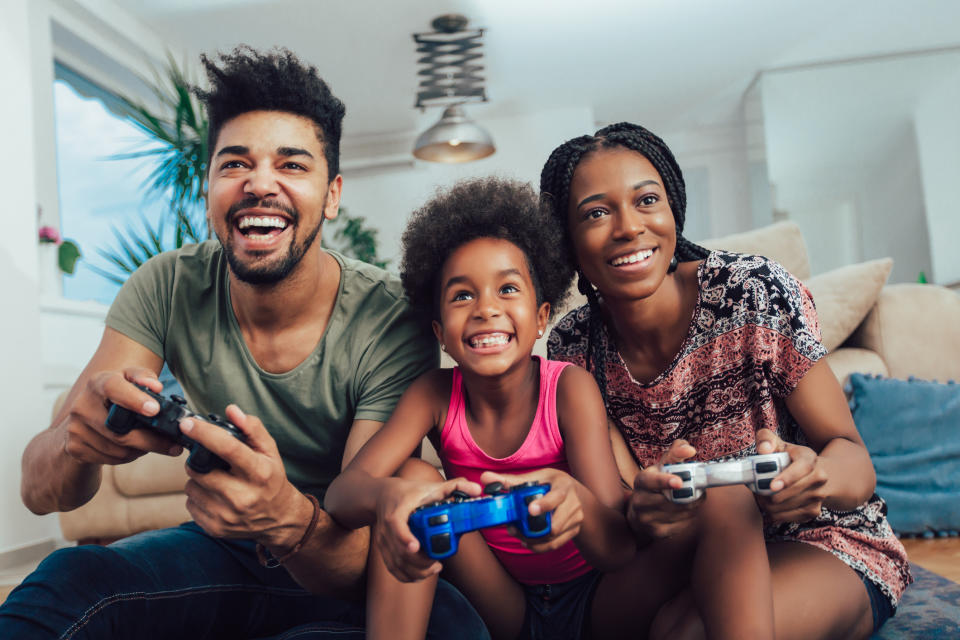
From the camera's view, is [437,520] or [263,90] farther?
[263,90]

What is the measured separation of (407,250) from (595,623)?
2.48ft

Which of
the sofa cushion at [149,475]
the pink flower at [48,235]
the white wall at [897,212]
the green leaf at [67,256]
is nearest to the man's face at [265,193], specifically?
the sofa cushion at [149,475]

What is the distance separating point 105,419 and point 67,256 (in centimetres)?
317

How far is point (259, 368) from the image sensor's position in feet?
4.50

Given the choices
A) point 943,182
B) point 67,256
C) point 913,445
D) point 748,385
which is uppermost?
point 943,182

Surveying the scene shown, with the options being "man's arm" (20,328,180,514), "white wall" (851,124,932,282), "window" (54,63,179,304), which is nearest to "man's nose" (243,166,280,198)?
"man's arm" (20,328,180,514)

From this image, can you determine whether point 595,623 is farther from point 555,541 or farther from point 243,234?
point 243,234

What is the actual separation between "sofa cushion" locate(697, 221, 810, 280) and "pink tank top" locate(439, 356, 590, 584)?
167cm

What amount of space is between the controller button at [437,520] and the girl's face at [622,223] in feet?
1.98

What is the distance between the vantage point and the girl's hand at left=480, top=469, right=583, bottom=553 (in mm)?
881

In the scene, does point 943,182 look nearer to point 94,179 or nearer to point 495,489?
point 94,179

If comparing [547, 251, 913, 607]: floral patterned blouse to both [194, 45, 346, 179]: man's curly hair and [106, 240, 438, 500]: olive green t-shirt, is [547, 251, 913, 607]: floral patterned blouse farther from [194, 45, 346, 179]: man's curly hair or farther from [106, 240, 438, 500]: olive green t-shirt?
[194, 45, 346, 179]: man's curly hair

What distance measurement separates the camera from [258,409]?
1.38 m

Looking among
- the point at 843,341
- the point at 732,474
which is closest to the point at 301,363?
the point at 732,474
